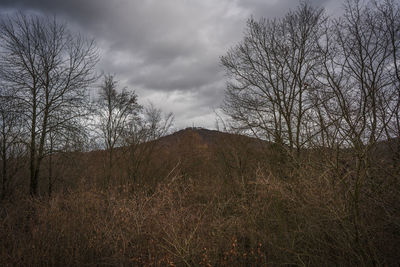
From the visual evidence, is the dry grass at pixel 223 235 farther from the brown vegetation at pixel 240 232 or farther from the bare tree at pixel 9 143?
the bare tree at pixel 9 143

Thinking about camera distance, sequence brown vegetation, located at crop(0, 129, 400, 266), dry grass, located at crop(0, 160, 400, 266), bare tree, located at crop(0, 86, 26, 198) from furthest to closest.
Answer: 1. bare tree, located at crop(0, 86, 26, 198)
2. dry grass, located at crop(0, 160, 400, 266)
3. brown vegetation, located at crop(0, 129, 400, 266)

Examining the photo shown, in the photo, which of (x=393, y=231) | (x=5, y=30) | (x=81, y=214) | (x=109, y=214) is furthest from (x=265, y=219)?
(x=5, y=30)

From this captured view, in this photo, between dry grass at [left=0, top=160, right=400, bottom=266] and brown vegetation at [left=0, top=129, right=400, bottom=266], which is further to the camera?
dry grass at [left=0, top=160, right=400, bottom=266]

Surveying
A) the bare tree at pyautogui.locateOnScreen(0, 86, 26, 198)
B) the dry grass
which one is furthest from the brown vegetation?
the bare tree at pyautogui.locateOnScreen(0, 86, 26, 198)

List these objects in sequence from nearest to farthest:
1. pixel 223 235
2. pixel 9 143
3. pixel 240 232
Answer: pixel 223 235 < pixel 240 232 < pixel 9 143

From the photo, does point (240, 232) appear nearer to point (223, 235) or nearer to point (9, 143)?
point (223, 235)

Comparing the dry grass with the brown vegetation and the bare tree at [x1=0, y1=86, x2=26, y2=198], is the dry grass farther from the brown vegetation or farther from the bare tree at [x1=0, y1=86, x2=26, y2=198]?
the bare tree at [x1=0, y1=86, x2=26, y2=198]

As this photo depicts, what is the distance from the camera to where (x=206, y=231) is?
5230 millimetres

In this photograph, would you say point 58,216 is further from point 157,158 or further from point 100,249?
point 157,158

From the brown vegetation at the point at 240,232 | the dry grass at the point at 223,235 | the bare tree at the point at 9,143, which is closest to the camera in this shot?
the brown vegetation at the point at 240,232

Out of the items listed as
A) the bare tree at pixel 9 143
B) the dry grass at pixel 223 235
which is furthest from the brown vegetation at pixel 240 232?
the bare tree at pixel 9 143

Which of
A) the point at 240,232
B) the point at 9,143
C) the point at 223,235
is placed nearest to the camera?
the point at 223,235

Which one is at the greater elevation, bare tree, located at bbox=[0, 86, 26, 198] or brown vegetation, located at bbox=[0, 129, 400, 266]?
bare tree, located at bbox=[0, 86, 26, 198]

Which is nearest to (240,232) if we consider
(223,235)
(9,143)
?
(223,235)
